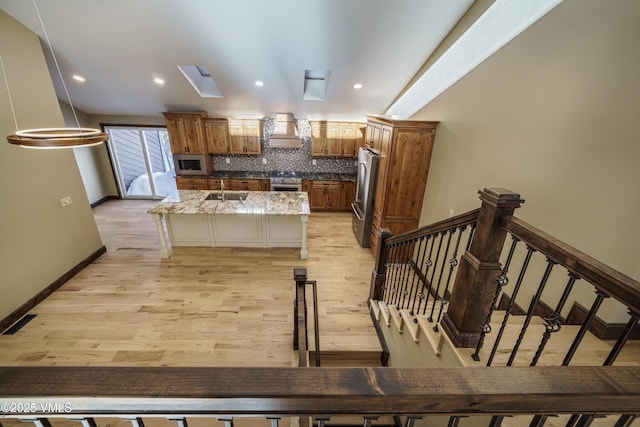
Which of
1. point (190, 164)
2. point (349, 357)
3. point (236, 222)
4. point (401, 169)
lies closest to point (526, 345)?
point (349, 357)

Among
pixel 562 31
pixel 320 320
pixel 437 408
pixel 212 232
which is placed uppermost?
pixel 562 31

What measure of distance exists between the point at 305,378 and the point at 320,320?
2.95 metres

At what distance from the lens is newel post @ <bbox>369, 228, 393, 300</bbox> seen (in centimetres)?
305

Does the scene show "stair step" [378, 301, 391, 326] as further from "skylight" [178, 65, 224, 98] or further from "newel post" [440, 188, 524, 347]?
"skylight" [178, 65, 224, 98]

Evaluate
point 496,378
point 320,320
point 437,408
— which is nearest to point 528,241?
point 496,378

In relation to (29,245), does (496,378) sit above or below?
above

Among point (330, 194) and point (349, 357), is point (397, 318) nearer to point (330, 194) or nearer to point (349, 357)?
point (349, 357)

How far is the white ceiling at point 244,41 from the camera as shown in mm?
2969

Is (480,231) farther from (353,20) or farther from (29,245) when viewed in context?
(29,245)

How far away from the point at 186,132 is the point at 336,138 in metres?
3.80

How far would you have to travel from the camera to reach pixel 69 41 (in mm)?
3656

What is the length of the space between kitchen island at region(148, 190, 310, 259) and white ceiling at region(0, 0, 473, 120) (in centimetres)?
220

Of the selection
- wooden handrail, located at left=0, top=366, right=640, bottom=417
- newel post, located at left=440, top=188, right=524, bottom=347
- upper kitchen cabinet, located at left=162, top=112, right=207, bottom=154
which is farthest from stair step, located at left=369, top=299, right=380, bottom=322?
upper kitchen cabinet, located at left=162, top=112, right=207, bottom=154

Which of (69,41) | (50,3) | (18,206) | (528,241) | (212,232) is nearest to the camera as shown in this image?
(528,241)
